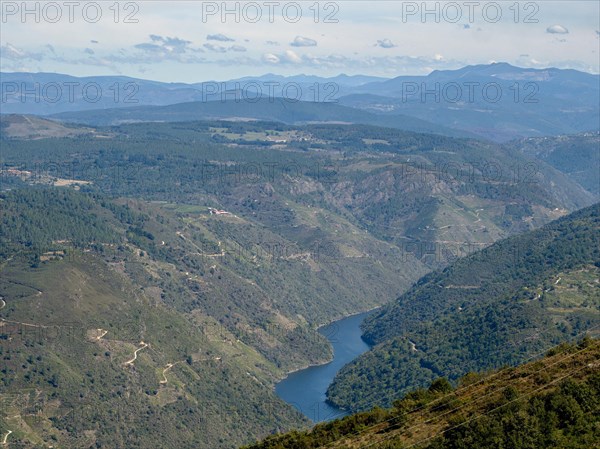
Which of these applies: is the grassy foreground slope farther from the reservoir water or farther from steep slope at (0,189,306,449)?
the reservoir water

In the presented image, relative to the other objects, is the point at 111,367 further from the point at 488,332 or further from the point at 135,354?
the point at 488,332

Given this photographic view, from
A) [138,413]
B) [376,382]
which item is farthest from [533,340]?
[138,413]

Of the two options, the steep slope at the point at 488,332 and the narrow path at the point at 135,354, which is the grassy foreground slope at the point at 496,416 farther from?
the narrow path at the point at 135,354

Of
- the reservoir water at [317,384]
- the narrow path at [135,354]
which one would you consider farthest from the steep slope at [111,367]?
the reservoir water at [317,384]

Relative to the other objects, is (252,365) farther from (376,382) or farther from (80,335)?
(80,335)

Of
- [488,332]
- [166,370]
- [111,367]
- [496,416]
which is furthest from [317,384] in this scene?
[496,416]
